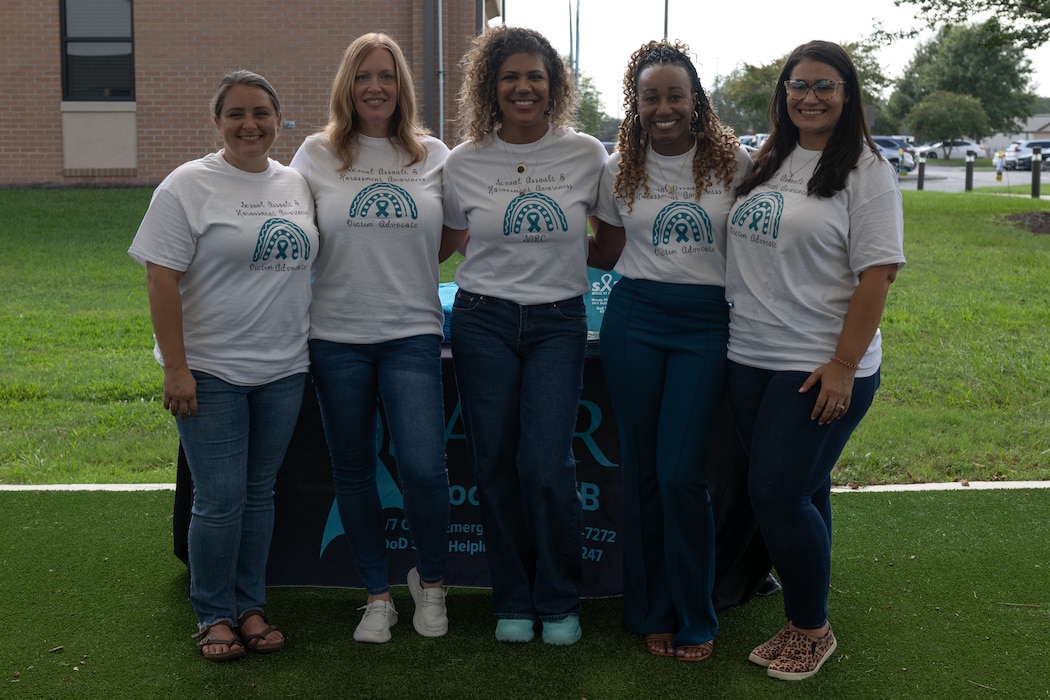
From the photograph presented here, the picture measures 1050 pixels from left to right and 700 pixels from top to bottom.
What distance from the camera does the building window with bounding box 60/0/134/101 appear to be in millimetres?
17156

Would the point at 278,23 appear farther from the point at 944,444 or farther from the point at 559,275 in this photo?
the point at 559,275

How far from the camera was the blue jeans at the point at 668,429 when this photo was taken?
3311mm

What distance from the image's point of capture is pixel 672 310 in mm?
3307

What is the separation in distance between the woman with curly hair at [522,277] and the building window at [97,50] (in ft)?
51.6

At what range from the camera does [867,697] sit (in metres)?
3.27

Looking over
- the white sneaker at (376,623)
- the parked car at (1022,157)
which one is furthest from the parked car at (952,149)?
the white sneaker at (376,623)

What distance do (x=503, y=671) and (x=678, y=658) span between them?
59 centimetres

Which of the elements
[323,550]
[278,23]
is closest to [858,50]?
[278,23]

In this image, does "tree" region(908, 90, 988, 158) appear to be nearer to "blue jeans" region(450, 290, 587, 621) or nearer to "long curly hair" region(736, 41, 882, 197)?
"long curly hair" region(736, 41, 882, 197)

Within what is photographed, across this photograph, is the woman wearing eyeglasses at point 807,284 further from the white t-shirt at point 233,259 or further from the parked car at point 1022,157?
the parked car at point 1022,157

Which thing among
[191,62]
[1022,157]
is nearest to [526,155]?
[191,62]

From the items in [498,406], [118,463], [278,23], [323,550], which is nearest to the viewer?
[498,406]

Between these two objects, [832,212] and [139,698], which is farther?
[139,698]

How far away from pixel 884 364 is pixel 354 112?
18.4 feet
